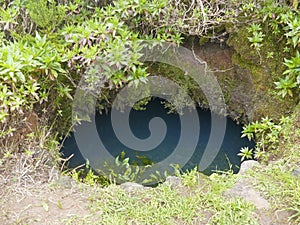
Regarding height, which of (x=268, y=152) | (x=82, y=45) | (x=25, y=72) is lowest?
(x=268, y=152)

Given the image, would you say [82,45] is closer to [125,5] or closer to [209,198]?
[125,5]

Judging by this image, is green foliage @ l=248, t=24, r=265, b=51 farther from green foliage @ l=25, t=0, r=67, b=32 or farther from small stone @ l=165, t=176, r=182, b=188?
green foliage @ l=25, t=0, r=67, b=32

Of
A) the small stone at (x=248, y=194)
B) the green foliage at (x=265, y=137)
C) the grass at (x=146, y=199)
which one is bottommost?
the grass at (x=146, y=199)

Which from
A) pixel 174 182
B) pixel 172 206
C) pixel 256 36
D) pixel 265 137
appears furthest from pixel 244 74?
pixel 172 206

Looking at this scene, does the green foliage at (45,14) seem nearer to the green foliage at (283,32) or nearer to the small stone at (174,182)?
the small stone at (174,182)

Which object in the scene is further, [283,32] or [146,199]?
[283,32]

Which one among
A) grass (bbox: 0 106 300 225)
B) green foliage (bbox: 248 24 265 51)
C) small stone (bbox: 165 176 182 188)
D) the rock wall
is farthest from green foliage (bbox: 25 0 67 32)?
green foliage (bbox: 248 24 265 51)

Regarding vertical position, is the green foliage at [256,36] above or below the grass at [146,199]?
above

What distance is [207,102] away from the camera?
137 inches

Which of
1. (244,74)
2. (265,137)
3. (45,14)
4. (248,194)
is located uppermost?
(45,14)

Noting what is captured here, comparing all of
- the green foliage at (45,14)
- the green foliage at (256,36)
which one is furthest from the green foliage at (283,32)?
the green foliage at (45,14)

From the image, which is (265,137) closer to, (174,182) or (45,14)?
(174,182)

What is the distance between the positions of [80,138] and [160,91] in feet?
2.97

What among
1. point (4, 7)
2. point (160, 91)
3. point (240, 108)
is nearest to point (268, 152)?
point (240, 108)
